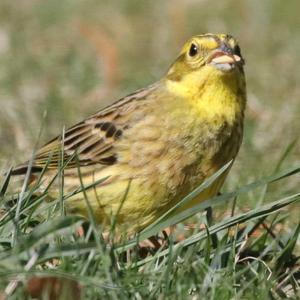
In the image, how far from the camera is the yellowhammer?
4527mm

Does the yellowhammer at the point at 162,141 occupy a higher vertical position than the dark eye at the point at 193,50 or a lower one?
lower

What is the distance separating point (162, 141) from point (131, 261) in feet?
3.24

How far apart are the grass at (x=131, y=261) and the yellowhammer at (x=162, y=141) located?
0.36 meters

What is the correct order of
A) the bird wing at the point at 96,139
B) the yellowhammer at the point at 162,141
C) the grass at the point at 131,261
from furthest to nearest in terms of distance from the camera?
the bird wing at the point at 96,139 < the yellowhammer at the point at 162,141 < the grass at the point at 131,261

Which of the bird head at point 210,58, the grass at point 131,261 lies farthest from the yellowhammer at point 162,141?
the grass at point 131,261

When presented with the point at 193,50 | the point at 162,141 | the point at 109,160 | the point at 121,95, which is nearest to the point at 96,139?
the point at 109,160

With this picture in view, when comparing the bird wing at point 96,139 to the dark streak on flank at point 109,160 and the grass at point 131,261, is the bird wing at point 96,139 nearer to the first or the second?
the dark streak on flank at point 109,160

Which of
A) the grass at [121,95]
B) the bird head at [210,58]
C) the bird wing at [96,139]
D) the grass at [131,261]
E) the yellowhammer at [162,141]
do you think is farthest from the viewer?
the bird wing at [96,139]

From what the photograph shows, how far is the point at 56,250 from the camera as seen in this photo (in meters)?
3.46

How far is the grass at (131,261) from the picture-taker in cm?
343

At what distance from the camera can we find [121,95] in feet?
23.5

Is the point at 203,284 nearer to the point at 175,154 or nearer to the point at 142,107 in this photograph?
the point at 175,154

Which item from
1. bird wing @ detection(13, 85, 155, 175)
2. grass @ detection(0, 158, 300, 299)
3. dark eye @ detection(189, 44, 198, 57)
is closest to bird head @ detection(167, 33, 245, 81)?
dark eye @ detection(189, 44, 198, 57)

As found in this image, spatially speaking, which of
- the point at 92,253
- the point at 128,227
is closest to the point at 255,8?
the point at 128,227
